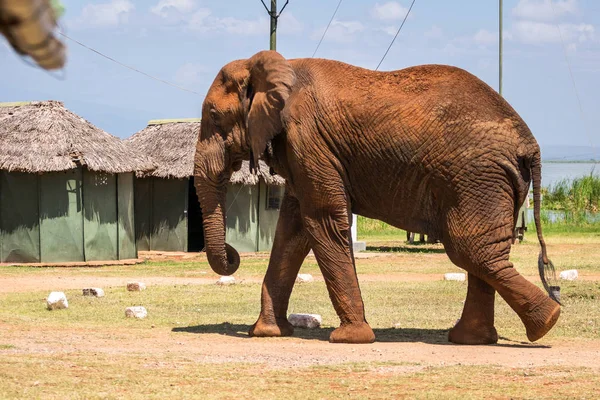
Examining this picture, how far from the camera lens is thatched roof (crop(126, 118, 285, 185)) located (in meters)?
25.7

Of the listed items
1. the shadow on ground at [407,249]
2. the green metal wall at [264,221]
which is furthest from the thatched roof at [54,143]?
the shadow on ground at [407,249]

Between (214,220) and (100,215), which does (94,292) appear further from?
(100,215)

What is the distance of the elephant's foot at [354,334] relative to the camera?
9.08 meters

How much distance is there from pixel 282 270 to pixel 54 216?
13475 millimetres

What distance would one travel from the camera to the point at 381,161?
8.96 m

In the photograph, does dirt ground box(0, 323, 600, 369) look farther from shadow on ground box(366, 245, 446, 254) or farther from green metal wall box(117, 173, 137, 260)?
shadow on ground box(366, 245, 446, 254)

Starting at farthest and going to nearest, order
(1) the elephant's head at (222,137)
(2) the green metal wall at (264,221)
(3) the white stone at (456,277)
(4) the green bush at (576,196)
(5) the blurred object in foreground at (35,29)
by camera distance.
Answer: (4) the green bush at (576,196) < (2) the green metal wall at (264,221) < (3) the white stone at (456,277) < (1) the elephant's head at (222,137) < (5) the blurred object in foreground at (35,29)

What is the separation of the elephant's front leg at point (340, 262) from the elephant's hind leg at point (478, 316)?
879 mm

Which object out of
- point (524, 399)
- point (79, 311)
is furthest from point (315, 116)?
point (79, 311)

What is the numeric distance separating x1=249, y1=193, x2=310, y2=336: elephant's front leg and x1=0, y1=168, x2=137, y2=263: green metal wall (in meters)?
13.3

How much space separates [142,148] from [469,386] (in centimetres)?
2211

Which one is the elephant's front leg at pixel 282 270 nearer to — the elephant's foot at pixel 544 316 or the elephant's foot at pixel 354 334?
the elephant's foot at pixel 354 334

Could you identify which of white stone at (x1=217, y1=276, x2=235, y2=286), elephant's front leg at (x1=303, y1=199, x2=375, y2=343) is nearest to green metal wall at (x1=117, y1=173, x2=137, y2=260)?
white stone at (x1=217, y1=276, x2=235, y2=286)

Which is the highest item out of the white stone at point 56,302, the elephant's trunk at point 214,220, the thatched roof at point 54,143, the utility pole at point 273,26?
the utility pole at point 273,26
